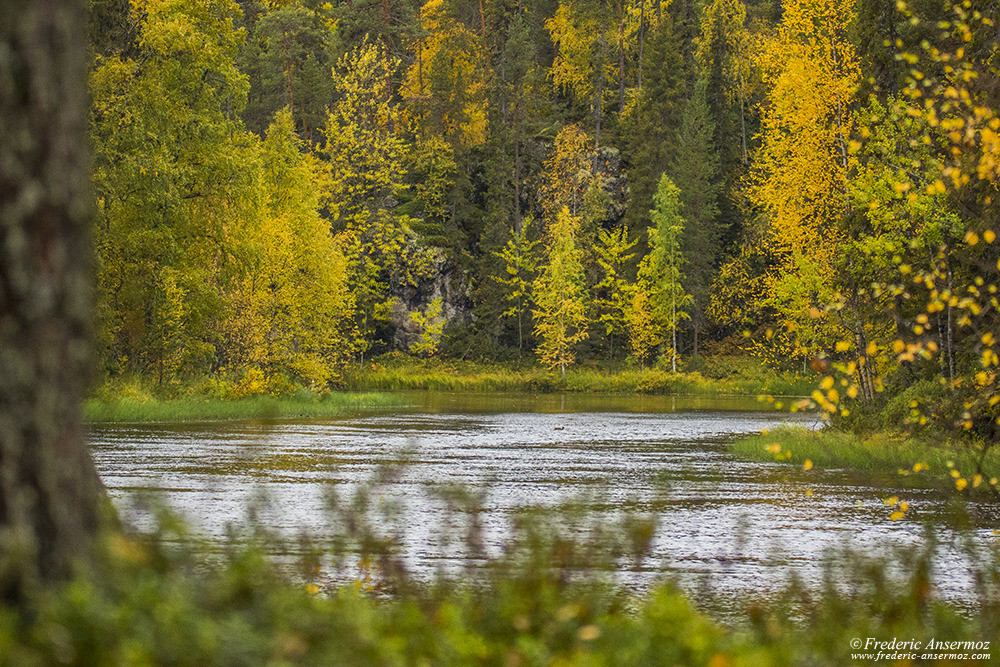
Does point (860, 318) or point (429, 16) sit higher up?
point (429, 16)

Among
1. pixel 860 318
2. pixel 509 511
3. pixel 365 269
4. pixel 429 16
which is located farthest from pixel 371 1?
pixel 509 511

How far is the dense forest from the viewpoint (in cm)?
3553

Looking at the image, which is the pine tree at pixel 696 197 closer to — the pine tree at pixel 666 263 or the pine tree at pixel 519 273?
the pine tree at pixel 666 263

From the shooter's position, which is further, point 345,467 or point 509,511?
point 345,467

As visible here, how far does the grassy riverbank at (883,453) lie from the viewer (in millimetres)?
20672

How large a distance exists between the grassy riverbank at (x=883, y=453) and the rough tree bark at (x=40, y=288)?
1580 centimetres

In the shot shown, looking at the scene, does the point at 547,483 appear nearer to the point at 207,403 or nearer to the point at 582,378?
the point at 207,403

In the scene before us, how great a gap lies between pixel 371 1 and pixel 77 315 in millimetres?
74849

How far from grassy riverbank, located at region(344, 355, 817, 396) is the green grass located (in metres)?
14.0

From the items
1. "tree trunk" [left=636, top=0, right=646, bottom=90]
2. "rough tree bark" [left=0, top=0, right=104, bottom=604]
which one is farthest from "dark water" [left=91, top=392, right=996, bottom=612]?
"tree trunk" [left=636, top=0, right=646, bottom=90]

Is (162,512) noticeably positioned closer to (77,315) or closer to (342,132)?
(77,315)

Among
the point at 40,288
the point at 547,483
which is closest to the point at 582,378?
the point at 547,483

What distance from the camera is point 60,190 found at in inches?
217

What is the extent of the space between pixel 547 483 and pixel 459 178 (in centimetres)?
5766
